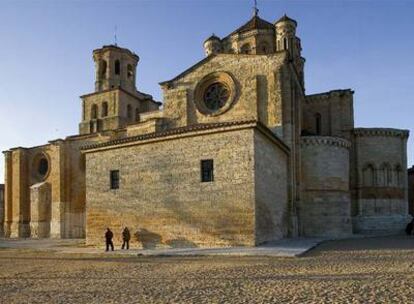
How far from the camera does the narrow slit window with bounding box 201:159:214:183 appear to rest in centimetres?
1717

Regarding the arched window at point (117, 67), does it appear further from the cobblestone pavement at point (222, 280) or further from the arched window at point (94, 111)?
the cobblestone pavement at point (222, 280)

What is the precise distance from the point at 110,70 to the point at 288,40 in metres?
14.5

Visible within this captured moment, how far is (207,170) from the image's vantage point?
17297 mm

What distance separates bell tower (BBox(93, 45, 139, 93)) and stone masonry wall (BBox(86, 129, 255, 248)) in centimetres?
1652

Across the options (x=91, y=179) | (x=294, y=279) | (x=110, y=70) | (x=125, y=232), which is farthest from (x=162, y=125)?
(x=294, y=279)

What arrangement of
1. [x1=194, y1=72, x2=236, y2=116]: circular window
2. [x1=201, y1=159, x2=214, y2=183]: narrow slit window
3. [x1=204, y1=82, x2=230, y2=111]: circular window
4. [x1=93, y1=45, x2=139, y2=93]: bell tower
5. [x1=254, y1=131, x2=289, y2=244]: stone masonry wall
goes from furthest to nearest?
[x1=93, y1=45, x2=139, y2=93]: bell tower → [x1=204, y1=82, x2=230, y2=111]: circular window → [x1=194, y1=72, x2=236, y2=116]: circular window → [x1=201, y1=159, x2=214, y2=183]: narrow slit window → [x1=254, y1=131, x2=289, y2=244]: stone masonry wall

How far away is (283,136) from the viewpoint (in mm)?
21969

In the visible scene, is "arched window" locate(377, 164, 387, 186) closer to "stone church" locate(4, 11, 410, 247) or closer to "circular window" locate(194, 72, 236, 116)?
"stone church" locate(4, 11, 410, 247)

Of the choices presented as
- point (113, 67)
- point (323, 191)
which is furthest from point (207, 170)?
point (113, 67)

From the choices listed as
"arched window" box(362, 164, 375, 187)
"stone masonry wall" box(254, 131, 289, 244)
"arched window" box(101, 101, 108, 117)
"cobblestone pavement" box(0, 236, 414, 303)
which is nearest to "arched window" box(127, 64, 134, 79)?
"arched window" box(101, 101, 108, 117)

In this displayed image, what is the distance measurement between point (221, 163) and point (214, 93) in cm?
848

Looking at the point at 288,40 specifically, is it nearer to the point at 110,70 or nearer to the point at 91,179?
the point at 110,70

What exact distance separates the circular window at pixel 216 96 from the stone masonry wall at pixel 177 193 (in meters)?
6.64

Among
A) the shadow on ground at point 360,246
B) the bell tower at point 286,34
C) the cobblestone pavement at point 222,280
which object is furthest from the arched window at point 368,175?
the cobblestone pavement at point 222,280
